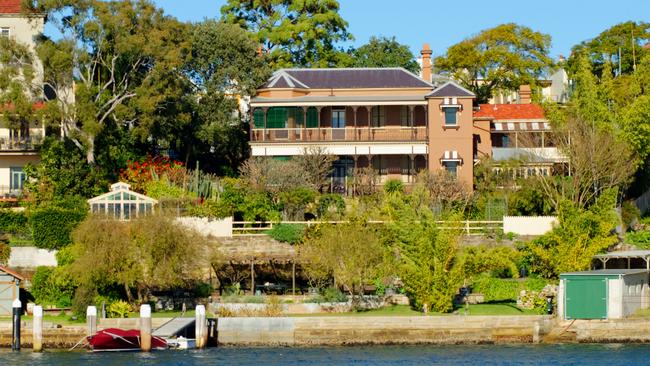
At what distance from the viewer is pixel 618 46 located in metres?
94.6

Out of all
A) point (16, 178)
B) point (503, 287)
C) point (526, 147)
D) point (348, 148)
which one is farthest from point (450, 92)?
point (16, 178)

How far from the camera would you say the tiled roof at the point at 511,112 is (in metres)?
86.1

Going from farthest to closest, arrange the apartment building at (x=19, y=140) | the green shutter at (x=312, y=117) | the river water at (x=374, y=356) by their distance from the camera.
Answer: the green shutter at (x=312, y=117)
the apartment building at (x=19, y=140)
the river water at (x=374, y=356)

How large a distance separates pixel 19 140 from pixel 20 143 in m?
0.26

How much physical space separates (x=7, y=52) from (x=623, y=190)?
31163mm

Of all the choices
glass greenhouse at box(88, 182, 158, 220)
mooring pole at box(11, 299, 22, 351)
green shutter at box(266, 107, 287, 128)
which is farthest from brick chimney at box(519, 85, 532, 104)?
mooring pole at box(11, 299, 22, 351)

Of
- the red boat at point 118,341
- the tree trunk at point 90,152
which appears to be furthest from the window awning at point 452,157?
the red boat at point 118,341

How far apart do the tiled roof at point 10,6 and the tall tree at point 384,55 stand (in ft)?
76.8

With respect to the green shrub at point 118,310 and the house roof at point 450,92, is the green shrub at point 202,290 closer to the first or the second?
the green shrub at point 118,310

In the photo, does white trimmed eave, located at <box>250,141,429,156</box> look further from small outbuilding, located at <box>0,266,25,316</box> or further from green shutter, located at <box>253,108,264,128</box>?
small outbuilding, located at <box>0,266,25,316</box>

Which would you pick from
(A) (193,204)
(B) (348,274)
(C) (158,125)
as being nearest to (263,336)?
(B) (348,274)

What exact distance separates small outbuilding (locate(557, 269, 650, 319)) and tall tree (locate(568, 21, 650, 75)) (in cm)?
3399

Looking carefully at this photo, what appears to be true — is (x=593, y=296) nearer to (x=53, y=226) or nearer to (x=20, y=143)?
(x=53, y=226)

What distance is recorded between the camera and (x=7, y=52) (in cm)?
7506
